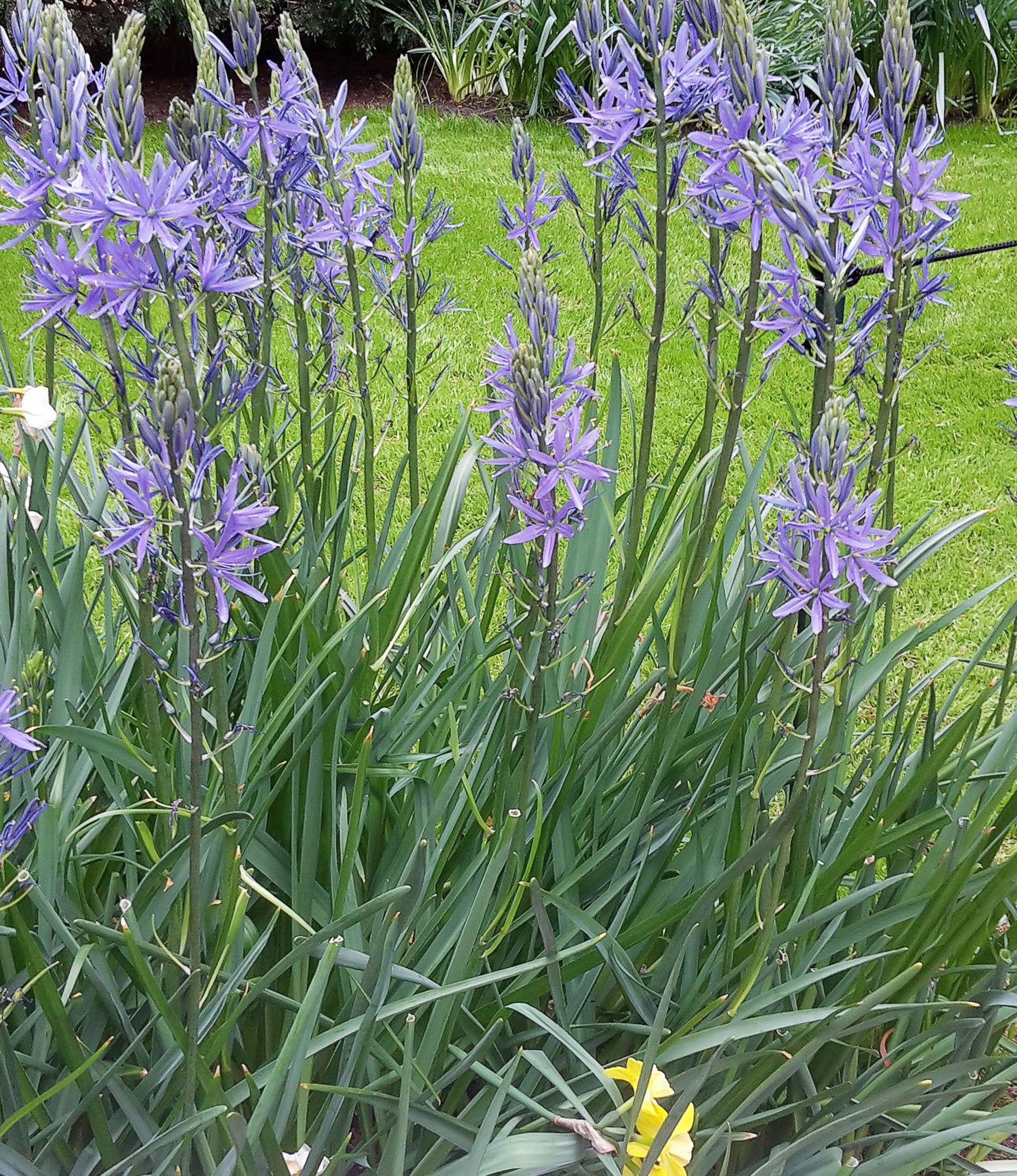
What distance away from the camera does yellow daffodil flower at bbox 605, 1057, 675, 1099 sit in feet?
5.47

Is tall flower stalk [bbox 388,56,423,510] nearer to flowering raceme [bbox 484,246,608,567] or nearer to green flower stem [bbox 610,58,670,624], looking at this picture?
green flower stem [bbox 610,58,670,624]

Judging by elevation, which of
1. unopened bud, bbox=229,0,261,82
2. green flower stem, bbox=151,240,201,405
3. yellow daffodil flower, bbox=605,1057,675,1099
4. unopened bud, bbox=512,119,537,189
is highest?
unopened bud, bbox=229,0,261,82

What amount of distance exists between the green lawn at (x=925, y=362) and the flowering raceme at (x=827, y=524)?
2.66 meters

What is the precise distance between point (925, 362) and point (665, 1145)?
5.05m

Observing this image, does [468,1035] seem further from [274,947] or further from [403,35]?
[403,35]

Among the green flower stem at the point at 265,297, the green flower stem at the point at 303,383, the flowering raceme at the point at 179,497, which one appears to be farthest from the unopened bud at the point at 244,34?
the flowering raceme at the point at 179,497

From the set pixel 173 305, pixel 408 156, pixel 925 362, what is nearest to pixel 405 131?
pixel 408 156

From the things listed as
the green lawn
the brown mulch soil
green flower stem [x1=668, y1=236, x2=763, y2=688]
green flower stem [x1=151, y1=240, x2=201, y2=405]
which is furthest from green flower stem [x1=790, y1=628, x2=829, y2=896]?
the brown mulch soil

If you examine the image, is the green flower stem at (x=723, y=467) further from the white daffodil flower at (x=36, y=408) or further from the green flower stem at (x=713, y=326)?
the white daffodil flower at (x=36, y=408)

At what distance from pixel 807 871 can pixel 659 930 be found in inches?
12.4

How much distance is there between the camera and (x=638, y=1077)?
1.65 metres

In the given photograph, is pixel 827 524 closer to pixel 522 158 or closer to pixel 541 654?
pixel 541 654

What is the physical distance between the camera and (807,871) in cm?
212

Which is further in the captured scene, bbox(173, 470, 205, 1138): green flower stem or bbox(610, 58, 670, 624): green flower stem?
bbox(610, 58, 670, 624): green flower stem
